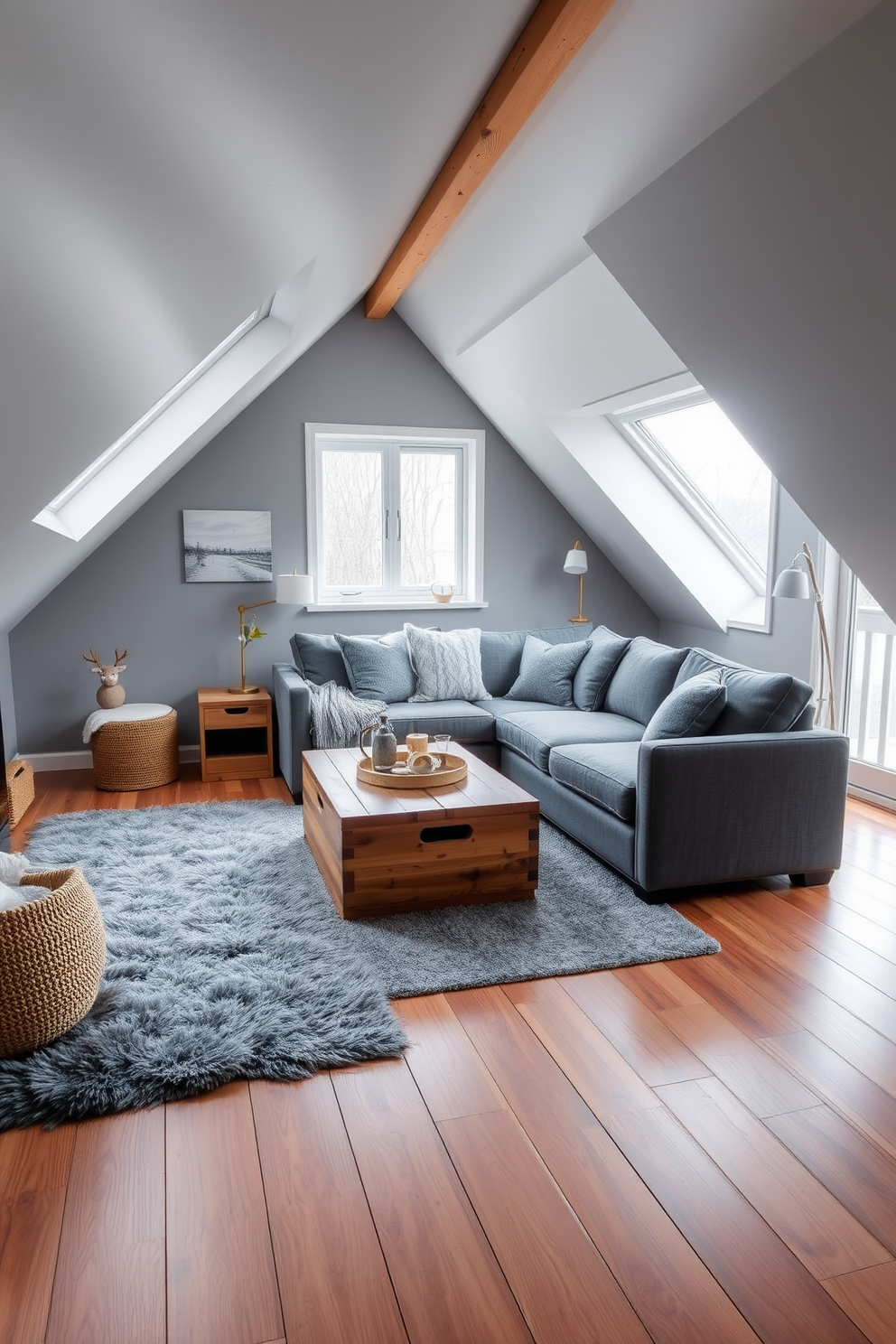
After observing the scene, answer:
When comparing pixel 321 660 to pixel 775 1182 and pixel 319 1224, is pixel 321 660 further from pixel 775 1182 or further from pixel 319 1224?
pixel 775 1182

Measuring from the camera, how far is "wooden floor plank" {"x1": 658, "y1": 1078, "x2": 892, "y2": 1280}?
1675 millimetres

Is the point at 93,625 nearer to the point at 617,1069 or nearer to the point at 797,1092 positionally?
the point at 617,1069

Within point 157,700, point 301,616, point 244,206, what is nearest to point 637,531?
point 301,616

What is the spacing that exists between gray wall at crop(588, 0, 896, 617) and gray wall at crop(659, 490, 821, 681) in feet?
3.52

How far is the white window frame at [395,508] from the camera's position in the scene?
219 inches

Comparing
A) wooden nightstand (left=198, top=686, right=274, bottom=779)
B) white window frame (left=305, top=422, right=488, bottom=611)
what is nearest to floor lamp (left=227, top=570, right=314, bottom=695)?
wooden nightstand (left=198, top=686, right=274, bottom=779)

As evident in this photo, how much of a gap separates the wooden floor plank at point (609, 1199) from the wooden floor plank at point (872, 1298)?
7.5 inches

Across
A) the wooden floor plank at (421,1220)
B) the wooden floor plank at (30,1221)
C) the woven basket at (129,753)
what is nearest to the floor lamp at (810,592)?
the wooden floor plank at (421,1220)

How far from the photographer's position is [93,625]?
5.21 m

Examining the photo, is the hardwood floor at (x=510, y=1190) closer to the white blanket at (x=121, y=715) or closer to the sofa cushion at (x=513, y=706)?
the sofa cushion at (x=513, y=706)

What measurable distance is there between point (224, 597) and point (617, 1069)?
3.89 metres

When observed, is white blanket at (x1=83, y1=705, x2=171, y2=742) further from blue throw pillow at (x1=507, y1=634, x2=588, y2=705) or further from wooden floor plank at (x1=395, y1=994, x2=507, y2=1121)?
wooden floor plank at (x1=395, y1=994, x2=507, y2=1121)

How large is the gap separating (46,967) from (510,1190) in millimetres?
1212

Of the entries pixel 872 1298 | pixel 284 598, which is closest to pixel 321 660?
pixel 284 598
